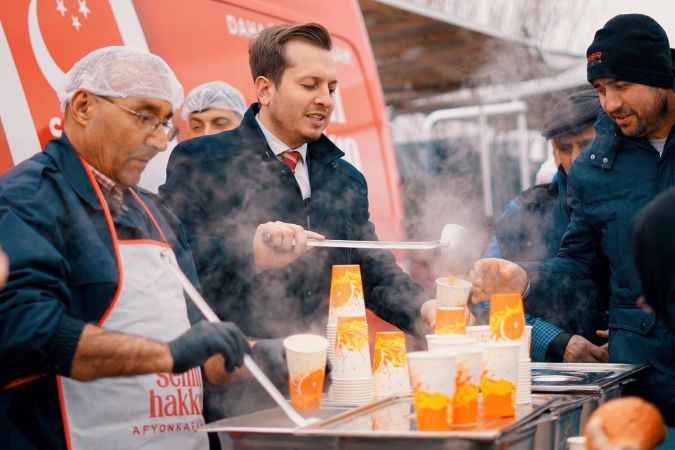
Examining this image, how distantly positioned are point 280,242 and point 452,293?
1.63 feet

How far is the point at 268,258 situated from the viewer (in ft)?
8.96

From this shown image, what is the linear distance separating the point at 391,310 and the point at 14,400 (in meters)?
1.32

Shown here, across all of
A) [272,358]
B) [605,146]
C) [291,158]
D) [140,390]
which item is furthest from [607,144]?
[140,390]

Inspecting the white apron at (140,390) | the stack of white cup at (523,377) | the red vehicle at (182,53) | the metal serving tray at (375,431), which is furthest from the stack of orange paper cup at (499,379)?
the red vehicle at (182,53)

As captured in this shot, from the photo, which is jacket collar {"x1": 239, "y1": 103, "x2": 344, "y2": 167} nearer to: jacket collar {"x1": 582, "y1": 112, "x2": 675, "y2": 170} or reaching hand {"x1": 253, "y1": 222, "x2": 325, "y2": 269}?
reaching hand {"x1": 253, "y1": 222, "x2": 325, "y2": 269}

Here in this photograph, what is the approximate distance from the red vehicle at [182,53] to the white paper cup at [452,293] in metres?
1.20

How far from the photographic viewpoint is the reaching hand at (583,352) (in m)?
3.50

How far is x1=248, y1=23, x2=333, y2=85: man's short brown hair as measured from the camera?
3168 millimetres

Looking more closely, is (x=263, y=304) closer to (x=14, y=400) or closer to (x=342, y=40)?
(x=14, y=400)

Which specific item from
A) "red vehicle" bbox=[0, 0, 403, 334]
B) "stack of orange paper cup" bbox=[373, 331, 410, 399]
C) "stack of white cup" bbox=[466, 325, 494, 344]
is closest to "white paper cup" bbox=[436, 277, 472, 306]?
"stack of white cup" bbox=[466, 325, 494, 344]

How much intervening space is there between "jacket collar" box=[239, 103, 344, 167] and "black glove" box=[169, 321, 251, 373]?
112 centimetres

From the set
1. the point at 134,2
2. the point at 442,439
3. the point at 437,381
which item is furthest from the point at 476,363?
the point at 134,2

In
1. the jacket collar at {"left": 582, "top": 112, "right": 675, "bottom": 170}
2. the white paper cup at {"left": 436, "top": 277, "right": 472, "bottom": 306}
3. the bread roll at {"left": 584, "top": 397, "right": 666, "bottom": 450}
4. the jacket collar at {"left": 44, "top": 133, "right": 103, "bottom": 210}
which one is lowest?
the bread roll at {"left": 584, "top": 397, "right": 666, "bottom": 450}

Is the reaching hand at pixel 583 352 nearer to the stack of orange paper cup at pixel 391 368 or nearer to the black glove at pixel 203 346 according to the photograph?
the stack of orange paper cup at pixel 391 368
